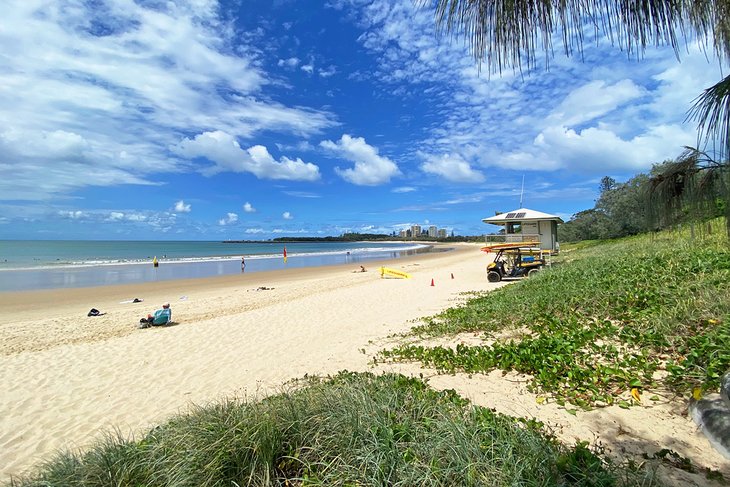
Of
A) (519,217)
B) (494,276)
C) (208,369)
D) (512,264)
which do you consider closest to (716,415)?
(208,369)

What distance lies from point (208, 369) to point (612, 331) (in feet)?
20.5

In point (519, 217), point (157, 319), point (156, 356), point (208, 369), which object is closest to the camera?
point (208, 369)

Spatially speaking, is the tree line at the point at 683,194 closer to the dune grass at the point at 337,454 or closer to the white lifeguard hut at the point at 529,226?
the dune grass at the point at 337,454

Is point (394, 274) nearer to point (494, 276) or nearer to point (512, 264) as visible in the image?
point (494, 276)

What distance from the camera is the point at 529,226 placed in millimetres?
21391

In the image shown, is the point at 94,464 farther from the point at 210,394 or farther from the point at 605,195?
the point at 605,195

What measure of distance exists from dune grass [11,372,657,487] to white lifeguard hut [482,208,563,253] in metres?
18.6

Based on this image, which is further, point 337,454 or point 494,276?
point 494,276

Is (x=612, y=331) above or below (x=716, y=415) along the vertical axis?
above

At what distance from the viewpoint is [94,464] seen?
2420 millimetres

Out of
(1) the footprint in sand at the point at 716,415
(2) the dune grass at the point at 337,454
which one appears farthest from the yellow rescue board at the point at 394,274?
(2) the dune grass at the point at 337,454

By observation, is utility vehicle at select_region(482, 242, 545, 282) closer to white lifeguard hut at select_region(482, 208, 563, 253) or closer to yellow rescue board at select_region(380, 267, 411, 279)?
white lifeguard hut at select_region(482, 208, 563, 253)

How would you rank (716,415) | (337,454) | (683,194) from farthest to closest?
(683,194), (716,415), (337,454)

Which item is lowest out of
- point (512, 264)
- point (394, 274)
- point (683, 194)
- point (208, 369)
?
point (208, 369)
